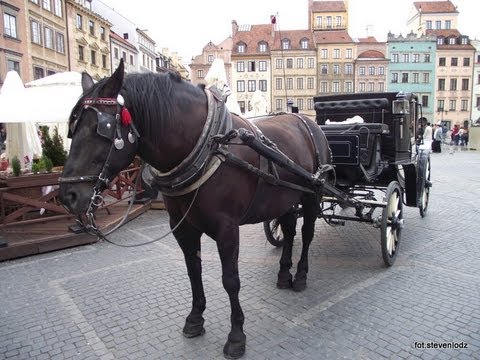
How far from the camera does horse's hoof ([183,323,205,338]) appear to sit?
3.32 metres

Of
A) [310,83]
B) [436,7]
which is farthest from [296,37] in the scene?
[436,7]

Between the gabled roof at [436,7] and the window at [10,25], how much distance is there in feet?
184

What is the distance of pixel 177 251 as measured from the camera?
572cm

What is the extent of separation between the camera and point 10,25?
27031 mm

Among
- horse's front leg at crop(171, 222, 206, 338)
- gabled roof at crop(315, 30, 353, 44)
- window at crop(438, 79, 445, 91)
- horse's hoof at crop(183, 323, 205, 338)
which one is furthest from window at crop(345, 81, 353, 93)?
horse's hoof at crop(183, 323, 205, 338)

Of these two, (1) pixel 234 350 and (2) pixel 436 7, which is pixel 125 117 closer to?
(1) pixel 234 350

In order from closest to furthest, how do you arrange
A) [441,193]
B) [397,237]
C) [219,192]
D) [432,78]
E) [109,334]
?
1. [219,192]
2. [109,334]
3. [397,237]
4. [441,193]
5. [432,78]

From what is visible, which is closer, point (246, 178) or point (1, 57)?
point (246, 178)

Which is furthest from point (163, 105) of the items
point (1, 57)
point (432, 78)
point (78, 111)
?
point (432, 78)

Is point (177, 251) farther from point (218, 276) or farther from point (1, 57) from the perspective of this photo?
point (1, 57)

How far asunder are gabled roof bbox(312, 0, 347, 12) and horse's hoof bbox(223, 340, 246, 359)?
62.1 metres

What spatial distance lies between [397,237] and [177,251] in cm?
310

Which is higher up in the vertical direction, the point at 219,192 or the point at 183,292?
the point at 219,192

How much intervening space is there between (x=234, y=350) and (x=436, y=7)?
2753 inches
